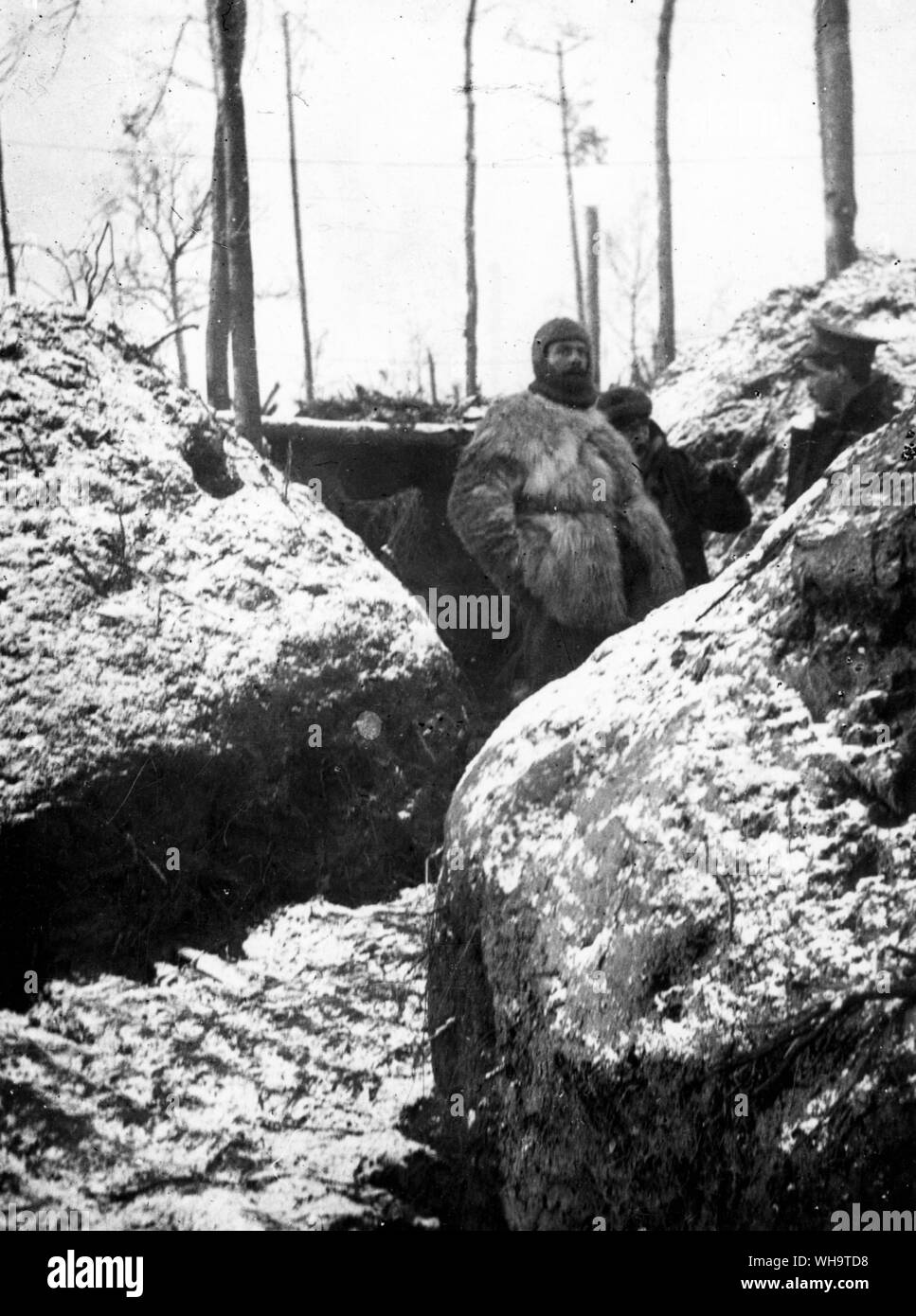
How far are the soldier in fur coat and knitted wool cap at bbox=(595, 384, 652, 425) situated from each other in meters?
0.43

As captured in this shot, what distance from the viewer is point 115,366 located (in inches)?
181

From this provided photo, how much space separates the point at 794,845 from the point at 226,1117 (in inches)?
65.4

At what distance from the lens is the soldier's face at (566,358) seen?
5074 millimetres

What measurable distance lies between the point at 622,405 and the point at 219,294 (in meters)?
3.39

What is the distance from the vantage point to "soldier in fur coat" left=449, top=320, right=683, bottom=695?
4.80m

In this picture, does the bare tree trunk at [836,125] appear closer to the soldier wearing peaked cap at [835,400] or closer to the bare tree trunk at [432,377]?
the soldier wearing peaked cap at [835,400]

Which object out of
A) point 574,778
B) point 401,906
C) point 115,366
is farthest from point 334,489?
point 574,778

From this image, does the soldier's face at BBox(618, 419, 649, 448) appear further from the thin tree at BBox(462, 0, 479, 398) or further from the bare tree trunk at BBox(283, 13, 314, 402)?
the bare tree trunk at BBox(283, 13, 314, 402)

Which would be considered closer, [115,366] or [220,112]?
[115,366]

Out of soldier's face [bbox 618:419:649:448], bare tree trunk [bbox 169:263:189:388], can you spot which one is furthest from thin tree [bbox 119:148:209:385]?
soldier's face [bbox 618:419:649:448]

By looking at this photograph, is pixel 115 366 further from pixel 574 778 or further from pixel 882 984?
pixel 882 984
